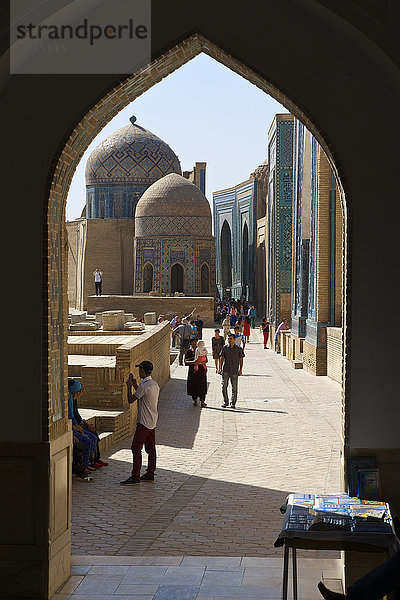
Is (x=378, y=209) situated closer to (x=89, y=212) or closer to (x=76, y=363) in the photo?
(x=76, y=363)

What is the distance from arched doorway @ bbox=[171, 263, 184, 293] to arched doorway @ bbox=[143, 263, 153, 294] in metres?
1.03

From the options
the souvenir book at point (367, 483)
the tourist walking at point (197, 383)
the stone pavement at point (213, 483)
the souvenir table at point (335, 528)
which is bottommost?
the stone pavement at point (213, 483)

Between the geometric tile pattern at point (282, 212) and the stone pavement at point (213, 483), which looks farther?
the geometric tile pattern at point (282, 212)

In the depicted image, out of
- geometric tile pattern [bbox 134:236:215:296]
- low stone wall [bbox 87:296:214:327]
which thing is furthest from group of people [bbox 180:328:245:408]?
geometric tile pattern [bbox 134:236:215:296]

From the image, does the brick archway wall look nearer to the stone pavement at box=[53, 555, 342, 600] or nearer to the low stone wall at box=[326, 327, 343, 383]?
the stone pavement at box=[53, 555, 342, 600]

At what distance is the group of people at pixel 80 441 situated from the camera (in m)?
8.59

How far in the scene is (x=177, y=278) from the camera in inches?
1634

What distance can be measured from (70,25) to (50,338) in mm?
2058

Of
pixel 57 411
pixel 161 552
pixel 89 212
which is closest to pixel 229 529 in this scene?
pixel 161 552

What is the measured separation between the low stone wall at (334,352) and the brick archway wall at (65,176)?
11.0 meters

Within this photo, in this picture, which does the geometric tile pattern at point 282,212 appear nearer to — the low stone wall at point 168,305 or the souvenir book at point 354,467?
the low stone wall at point 168,305

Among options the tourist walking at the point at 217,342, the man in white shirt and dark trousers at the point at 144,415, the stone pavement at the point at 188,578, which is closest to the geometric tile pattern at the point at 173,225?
the tourist walking at the point at 217,342

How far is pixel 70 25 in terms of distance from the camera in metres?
5.66

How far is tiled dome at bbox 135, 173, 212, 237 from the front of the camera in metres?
41.1
